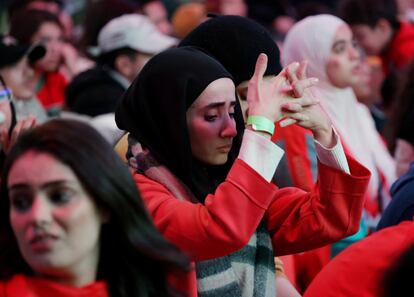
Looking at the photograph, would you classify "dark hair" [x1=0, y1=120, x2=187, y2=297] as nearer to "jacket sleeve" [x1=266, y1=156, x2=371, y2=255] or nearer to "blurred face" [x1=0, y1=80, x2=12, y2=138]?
"jacket sleeve" [x1=266, y1=156, x2=371, y2=255]

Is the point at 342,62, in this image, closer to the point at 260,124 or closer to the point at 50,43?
the point at 50,43

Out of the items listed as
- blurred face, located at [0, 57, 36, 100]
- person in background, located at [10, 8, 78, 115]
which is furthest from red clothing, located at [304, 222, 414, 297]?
person in background, located at [10, 8, 78, 115]

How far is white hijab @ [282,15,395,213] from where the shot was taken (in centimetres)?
641

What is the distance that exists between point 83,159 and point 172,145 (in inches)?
29.2

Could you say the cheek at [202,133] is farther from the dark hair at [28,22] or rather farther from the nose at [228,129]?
the dark hair at [28,22]

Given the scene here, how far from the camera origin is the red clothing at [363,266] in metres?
3.64

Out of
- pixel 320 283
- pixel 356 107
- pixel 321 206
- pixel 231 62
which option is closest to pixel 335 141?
pixel 321 206

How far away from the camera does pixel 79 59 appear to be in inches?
332

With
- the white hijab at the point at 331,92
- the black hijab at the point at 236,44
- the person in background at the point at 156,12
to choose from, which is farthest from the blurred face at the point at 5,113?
the person in background at the point at 156,12

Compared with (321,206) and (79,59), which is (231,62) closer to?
(321,206)

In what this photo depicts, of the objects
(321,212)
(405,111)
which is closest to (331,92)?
(405,111)

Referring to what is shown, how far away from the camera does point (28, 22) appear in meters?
7.84

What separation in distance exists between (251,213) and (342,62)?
2.98m

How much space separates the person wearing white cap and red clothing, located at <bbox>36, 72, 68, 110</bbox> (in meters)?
0.61
